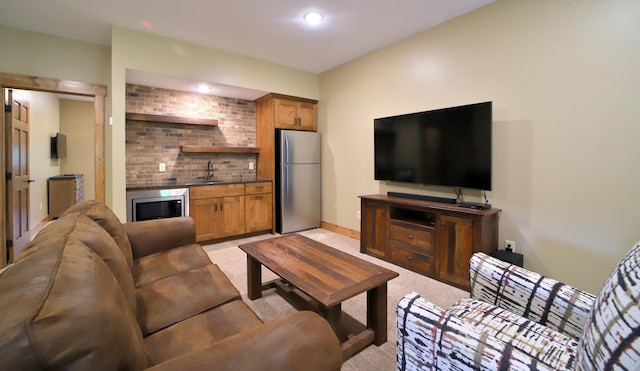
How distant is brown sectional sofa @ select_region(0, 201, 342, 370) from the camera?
57cm

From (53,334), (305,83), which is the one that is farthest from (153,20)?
(53,334)

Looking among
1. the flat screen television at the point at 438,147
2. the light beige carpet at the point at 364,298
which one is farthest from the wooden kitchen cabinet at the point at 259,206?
the flat screen television at the point at 438,147

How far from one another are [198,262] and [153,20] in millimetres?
2842

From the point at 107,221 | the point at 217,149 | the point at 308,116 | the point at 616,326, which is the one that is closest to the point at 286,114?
the point at 308,116

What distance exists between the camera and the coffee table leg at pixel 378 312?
1.83 m

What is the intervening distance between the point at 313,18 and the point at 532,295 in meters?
3.13

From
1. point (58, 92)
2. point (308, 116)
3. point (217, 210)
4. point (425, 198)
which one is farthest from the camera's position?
point (308, 116)

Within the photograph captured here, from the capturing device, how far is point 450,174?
9.89 feet

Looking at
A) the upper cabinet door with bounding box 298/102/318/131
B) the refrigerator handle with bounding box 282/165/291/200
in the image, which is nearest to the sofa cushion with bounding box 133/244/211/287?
the refrigerator handle with bounding box 282/165/291/200

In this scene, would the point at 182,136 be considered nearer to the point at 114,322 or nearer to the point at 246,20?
the point at 246,20

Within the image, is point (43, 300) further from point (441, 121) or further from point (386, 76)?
point (386, 76)

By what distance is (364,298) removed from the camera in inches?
98.7

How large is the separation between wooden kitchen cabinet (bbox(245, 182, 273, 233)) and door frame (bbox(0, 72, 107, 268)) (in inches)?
75.3

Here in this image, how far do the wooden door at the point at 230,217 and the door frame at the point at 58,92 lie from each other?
149cm
